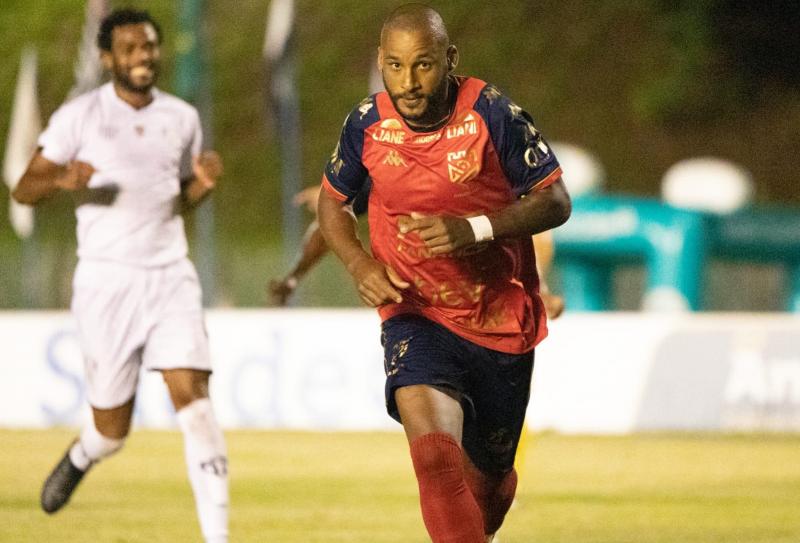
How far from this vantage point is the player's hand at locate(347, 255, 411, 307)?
5793mm

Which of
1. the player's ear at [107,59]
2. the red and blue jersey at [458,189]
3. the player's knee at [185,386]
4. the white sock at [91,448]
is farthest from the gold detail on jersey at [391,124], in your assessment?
the white sock at [91,448]

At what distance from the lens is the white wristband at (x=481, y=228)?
5.79 metres

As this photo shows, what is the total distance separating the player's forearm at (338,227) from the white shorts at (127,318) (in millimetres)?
1821

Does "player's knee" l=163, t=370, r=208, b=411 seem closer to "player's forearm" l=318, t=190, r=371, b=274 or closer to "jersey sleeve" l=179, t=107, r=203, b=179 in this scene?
"jersey sleeve" l=179, t=107, r=203, b=179

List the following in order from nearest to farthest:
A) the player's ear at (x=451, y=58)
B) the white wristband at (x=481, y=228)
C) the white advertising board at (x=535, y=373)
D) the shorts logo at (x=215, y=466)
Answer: the white wristband at (x=481, y=228), the player's ear at (x=451, y=58), the shorts logo at (x=215, y=466), the white advertising board at (x=535, y=373)

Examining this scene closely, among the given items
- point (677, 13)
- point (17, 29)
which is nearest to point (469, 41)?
point (677, 13)

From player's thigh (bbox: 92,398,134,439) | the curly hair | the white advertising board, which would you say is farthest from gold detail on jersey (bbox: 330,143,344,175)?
the white advertising board

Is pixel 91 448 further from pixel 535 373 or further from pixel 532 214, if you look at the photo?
pixel 535 373

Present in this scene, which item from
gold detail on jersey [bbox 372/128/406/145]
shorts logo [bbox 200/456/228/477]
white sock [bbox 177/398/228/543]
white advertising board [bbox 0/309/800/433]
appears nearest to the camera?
gold detail on jersey [bbox 372/128/406/145]

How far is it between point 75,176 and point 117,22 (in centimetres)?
83

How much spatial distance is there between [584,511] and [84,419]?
641 cm

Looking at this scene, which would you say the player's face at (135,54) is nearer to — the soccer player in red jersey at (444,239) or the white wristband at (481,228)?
the soccer player in red jersey at (444,239)

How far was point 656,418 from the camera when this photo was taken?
14797mm

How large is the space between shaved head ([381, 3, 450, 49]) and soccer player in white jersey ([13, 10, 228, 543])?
2507 millimetres
